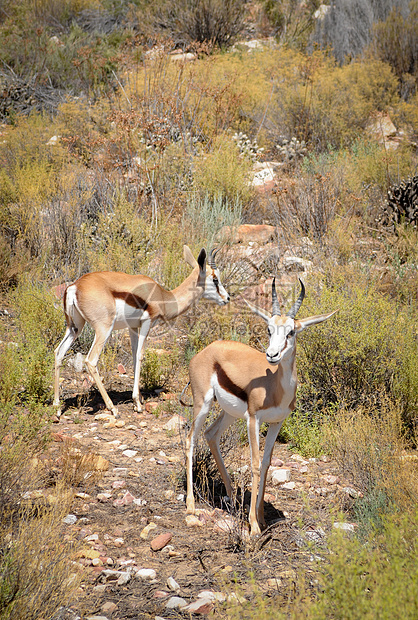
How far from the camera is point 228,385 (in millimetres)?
4344

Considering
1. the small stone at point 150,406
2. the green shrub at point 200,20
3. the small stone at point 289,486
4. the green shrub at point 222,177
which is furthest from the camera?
the green shrub at point 200,20

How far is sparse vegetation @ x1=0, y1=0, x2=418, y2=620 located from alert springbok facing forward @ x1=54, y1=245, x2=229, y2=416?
1.33 feet

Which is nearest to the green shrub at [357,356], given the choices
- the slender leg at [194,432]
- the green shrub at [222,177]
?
the slender leg at [194,432]

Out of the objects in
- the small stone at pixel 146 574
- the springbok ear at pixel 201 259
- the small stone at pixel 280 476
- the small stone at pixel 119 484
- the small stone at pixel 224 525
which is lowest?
the small stone at pixel 280 476

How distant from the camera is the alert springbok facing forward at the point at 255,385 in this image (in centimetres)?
408

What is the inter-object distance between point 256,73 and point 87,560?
1430cm

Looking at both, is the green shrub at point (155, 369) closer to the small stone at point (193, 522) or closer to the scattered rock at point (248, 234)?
the scattered rock at point (248, 234)

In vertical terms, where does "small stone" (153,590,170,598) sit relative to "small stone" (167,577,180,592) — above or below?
above

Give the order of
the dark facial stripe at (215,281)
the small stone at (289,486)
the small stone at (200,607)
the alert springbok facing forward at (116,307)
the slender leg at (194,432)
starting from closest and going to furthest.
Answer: the small stone at (200,607) < the slender leg at (194,432) < the small stone at (289,486) < the alert springbok facing forward at (116,307) < the dark facial stripe at (215,281)

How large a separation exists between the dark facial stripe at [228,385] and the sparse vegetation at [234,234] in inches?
40.4

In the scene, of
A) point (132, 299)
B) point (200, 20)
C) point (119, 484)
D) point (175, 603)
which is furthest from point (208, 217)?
point (200, 20)

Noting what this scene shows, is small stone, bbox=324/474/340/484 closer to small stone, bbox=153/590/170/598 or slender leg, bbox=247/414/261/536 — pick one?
slender leg, bbox=247/414/261/536

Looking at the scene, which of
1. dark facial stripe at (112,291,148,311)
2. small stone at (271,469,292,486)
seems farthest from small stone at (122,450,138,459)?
dark facial stripe at (112,291,148,311)

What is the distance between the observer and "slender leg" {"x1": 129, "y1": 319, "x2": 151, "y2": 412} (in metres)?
6.40
